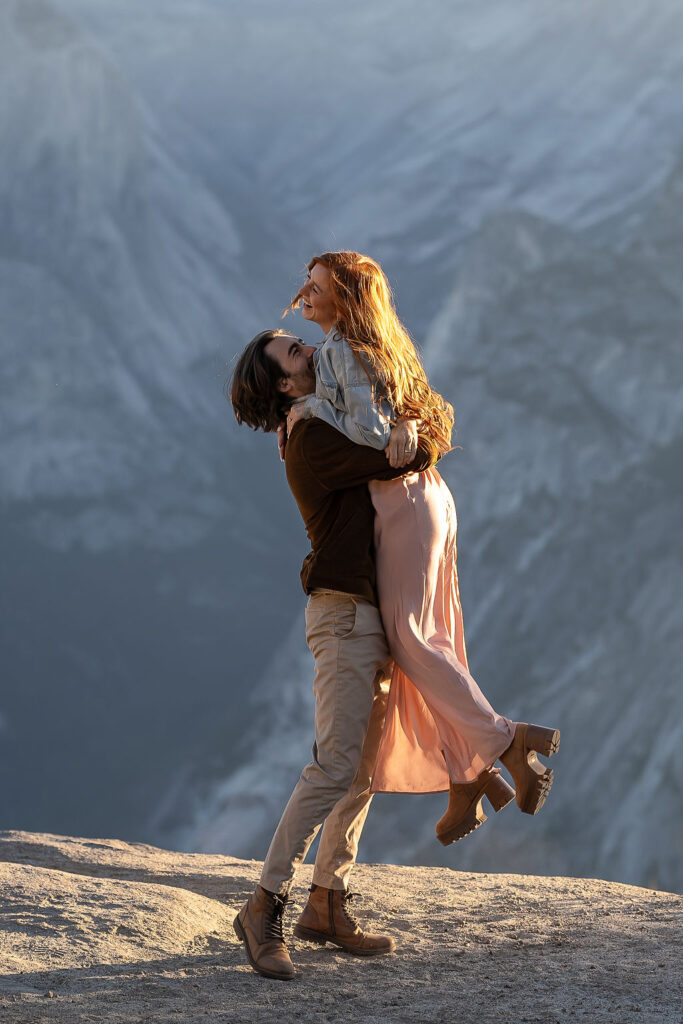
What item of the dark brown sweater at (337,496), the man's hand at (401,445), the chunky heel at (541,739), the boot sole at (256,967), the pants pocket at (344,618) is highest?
the man's hand at (401,445)

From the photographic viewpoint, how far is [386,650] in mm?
2428

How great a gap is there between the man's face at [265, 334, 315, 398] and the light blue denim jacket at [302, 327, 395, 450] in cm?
6

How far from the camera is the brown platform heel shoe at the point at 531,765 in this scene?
7.40 ft

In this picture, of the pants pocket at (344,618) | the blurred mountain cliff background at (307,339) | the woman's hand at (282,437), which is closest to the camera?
the pants pocket at (344,618)

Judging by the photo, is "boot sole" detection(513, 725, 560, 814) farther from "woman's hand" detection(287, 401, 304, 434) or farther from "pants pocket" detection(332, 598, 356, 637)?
"woman's hand" detection(287, 401, 304, 434)

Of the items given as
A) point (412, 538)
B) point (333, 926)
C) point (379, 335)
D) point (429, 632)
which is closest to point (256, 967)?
point (333, 926)

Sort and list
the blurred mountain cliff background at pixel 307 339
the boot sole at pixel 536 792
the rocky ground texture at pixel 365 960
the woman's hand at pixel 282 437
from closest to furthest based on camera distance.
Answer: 1. the rocky ground texture at pixel 365 960
2. the boot sole at pixel 536 792
3. the woman's hand at pixel 282 437
4. the blurred mountain cliff background at pixel 307 339

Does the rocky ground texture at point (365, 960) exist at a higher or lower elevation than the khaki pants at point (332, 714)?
lower

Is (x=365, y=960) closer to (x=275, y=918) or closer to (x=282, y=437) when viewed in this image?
(x=275, y=918)

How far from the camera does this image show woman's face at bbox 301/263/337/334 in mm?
2418

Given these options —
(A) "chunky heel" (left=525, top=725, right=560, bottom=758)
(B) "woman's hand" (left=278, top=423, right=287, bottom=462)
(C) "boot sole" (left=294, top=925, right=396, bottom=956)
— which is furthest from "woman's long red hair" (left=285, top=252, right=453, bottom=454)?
(C) "boot sole" (left=294, top=925, right=396, bottom=956)

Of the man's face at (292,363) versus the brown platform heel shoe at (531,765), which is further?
the man's face at (292,363)

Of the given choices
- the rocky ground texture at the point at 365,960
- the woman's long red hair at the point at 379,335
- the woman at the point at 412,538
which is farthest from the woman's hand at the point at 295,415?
the rocky ground texture at the point at 365,960

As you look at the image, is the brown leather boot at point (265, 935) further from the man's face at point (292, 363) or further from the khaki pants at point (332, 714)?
the man's face at point (292, 363)
